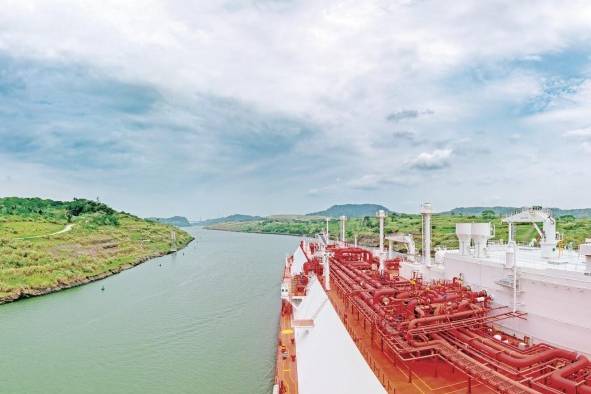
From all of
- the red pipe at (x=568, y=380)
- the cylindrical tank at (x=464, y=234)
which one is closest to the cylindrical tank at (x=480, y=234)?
the cylindrical tank at (x=464, y=234)

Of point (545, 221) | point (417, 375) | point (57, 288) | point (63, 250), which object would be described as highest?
point (545, 221)

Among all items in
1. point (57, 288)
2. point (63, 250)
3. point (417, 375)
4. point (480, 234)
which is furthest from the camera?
point (63, 250)

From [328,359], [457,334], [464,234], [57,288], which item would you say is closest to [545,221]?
[464,234]

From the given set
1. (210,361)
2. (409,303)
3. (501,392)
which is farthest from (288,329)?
(501,392)

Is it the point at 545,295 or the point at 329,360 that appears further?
the point at 329,360

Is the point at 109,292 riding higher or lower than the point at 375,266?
lower

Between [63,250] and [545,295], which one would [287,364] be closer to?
[545,295]

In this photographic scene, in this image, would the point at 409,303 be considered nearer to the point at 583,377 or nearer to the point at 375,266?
the point at 583,377

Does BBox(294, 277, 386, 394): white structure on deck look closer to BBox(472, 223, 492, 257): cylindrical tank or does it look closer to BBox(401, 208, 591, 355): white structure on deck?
BBox(401, 208, 591, 355): white structure on deck
